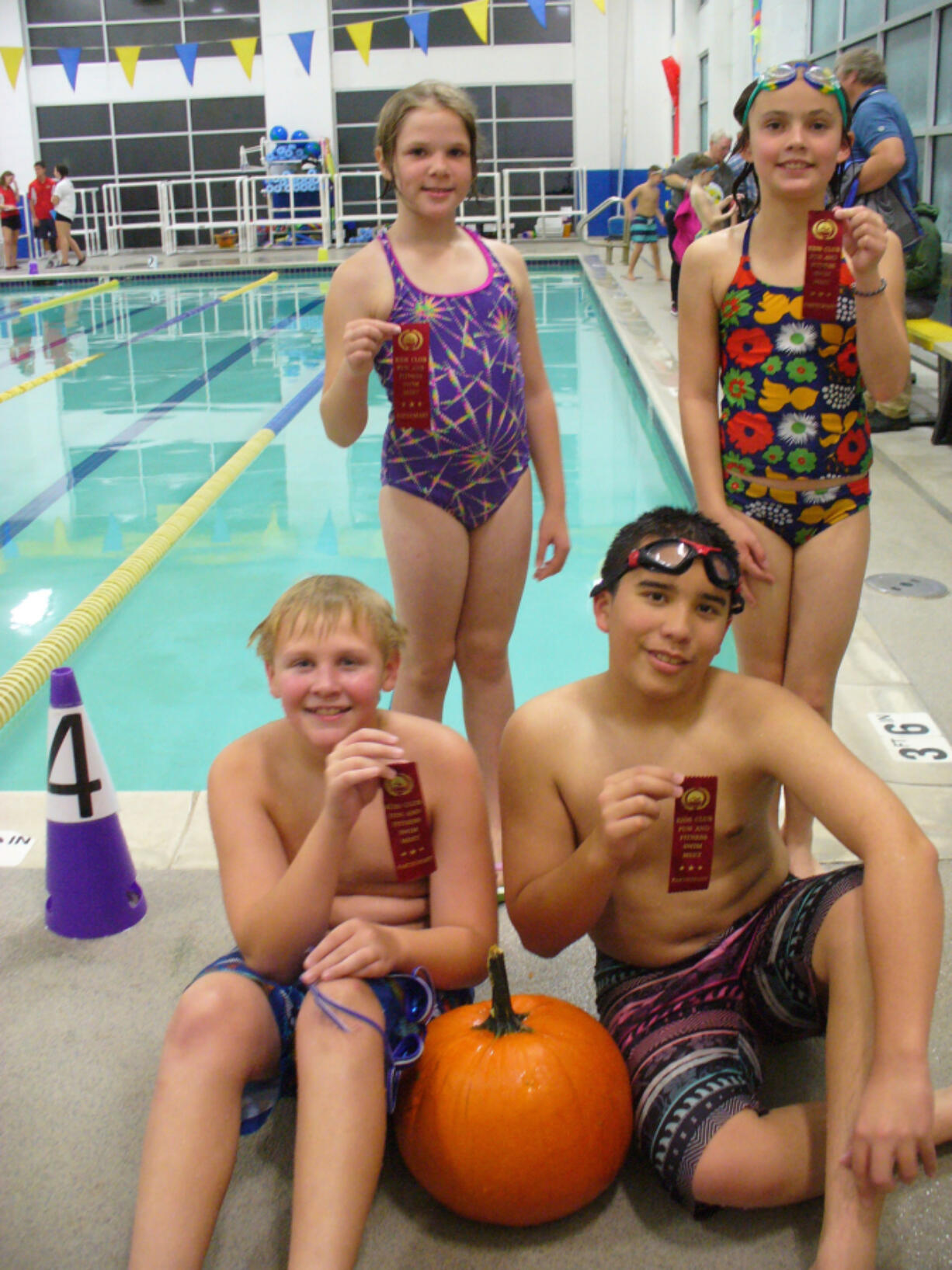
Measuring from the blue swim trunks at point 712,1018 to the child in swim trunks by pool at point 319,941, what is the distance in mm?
290

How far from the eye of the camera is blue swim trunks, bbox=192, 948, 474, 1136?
176cm

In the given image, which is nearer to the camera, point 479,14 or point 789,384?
point 789,384

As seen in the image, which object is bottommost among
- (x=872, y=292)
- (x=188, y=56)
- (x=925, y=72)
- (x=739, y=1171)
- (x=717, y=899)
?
(x=739, y=1171)

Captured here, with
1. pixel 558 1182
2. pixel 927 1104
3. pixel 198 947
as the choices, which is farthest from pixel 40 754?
pixel 927 1104

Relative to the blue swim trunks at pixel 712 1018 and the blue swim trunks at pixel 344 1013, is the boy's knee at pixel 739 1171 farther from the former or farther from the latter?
the blue swim trunks at pixel 344 1013

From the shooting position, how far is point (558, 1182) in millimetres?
1714

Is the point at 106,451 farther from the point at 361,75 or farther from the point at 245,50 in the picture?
the point at 361,75

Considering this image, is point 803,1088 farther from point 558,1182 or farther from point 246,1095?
point 246,1095

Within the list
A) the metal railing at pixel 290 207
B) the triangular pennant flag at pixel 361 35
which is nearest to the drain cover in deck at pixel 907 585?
the triangular pennant flag at pixel 361 35

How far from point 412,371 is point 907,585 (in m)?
2.72

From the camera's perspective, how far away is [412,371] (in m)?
2.39

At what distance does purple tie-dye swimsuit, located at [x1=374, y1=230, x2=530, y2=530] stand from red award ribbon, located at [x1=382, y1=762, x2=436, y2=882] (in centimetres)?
101

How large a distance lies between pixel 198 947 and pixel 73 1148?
575 mm

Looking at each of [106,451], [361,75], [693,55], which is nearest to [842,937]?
[106,451]
